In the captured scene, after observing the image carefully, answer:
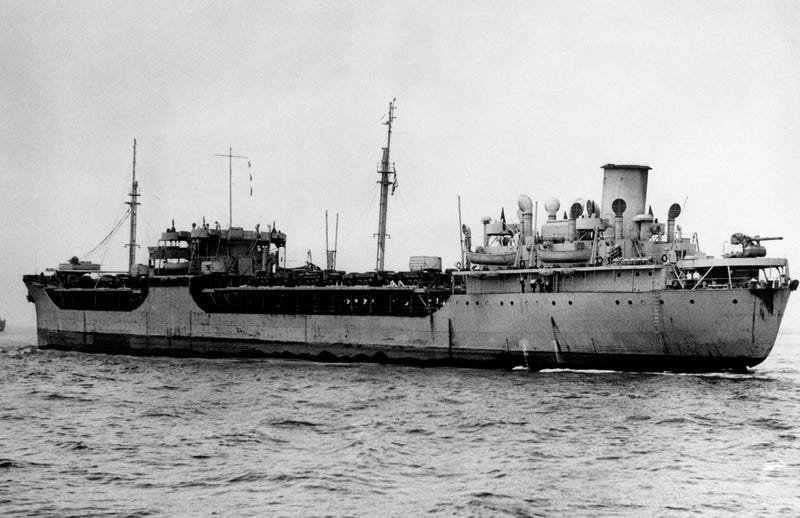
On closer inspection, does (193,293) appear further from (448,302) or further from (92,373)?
(448,302)

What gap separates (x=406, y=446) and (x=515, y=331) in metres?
16.5

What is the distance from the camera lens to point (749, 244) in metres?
31.8

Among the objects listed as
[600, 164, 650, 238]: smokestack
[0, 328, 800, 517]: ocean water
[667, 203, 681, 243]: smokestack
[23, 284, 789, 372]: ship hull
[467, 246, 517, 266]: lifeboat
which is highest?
[600, 164, 650, 238]: smokestack

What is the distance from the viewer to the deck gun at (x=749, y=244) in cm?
3128

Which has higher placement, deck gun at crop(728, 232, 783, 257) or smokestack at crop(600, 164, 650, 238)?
smokestack at crop(600, 164, 650, 238)

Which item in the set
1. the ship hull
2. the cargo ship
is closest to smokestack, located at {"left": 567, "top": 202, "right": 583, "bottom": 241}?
the cargo ship

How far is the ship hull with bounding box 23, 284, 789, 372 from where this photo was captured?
100ft

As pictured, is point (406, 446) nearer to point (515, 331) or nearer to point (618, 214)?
point (515, 331)

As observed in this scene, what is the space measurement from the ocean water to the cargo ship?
2.15 m

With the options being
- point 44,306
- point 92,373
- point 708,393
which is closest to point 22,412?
point 92,373

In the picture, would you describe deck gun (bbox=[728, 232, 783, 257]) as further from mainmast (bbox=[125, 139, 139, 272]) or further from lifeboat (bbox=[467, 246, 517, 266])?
mainmast (bbox=[125, 139, 139, 272])

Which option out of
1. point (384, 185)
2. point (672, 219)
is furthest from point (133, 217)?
point (672, 219)

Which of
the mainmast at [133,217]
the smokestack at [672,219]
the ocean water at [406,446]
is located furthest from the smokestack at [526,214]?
the mainmast at [133,217]

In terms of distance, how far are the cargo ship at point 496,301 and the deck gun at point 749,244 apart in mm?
60
